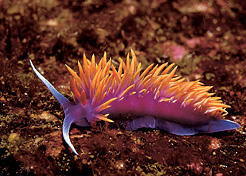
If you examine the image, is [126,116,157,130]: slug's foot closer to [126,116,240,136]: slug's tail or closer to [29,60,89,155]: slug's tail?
[126,116,240,136]: slug's tail

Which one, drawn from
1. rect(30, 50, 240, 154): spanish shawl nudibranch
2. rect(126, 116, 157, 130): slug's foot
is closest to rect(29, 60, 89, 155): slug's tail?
rect(30, 50, 240, 154): spanish shawl nudibranch

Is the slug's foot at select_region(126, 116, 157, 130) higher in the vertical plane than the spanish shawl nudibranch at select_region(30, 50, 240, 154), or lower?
lower

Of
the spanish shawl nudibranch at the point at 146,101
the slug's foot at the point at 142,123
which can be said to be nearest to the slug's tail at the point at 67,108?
the spanish shawl nudibranch at the point at 146,101

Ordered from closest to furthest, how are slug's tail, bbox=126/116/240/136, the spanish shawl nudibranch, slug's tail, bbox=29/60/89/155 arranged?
slug's tail, bbox=29/60/89/155, the spanish shawl nudibranch, slug's tail, bbox=126/116/240/136

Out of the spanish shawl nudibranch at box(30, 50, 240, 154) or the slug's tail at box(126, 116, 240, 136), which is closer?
the spanish shawl nudibranch at box(30, 50, 240, 154)

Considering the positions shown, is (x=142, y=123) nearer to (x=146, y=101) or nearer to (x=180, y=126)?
(x=146, y=101)

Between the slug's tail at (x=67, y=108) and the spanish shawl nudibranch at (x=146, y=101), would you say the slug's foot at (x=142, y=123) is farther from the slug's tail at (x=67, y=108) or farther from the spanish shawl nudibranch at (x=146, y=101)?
the slug's tail at (x=67, y=108)

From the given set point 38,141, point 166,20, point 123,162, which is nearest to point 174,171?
point 123,162

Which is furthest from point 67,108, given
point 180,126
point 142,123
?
point 180,126
